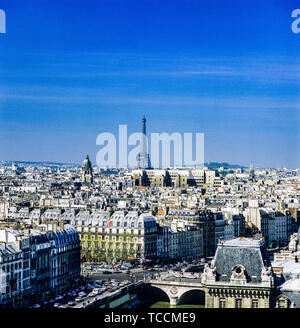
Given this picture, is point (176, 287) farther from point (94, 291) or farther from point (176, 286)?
point (94, 291)

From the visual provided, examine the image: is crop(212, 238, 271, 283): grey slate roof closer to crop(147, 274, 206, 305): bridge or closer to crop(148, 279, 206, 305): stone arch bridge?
crop(147, 274, 206, 305): bridge

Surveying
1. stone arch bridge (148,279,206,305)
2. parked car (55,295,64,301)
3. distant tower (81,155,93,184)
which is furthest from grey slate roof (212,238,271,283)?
distant tower (81,155,93,184)

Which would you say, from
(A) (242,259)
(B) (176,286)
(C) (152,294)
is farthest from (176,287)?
(A) (242,259)

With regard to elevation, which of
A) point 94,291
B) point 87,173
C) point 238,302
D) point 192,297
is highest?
point 87,173

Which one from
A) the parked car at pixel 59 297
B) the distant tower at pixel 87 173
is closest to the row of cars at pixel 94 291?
the parked car at pixel 59 297

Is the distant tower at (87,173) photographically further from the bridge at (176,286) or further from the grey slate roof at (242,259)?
the grey slate roof at (242,259)
